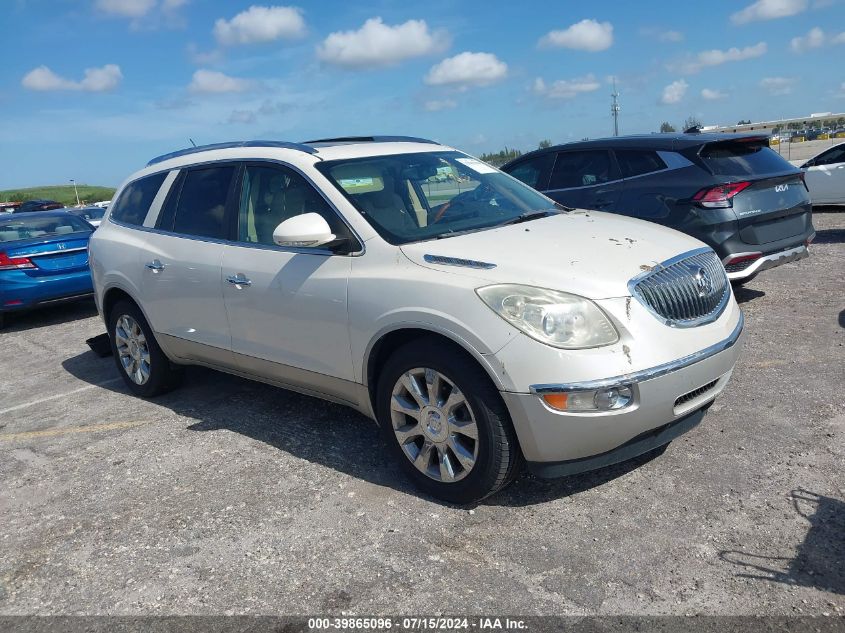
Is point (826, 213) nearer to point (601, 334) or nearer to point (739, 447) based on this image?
point (739, 447)

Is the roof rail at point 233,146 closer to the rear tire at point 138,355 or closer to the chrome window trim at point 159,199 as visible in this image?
the chrome window trim at point 159,199

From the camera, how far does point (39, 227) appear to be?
34.1 feet

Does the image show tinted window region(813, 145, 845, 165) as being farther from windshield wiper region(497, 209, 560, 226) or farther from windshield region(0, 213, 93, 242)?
windshield region(0, 213, 93, 242)

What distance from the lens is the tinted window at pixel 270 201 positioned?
14.4ft

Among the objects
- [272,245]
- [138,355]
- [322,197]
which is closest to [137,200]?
[138,355]

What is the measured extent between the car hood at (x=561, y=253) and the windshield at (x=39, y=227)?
26.4 feet

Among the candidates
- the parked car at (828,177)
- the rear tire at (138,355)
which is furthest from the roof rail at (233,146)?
the parked car at (828,177)

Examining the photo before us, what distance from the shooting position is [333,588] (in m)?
3.13

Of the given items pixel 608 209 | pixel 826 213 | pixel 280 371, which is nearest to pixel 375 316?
pixel 280 371

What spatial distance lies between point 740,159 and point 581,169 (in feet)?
5.15

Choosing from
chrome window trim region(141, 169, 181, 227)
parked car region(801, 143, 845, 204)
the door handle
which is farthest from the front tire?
parked car region(801, 143, 845, 204)

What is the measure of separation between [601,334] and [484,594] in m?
1.21

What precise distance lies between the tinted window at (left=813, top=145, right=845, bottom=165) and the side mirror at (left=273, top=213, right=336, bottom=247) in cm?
1203

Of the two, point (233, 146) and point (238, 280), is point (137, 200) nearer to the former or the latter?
point (233, 146)
